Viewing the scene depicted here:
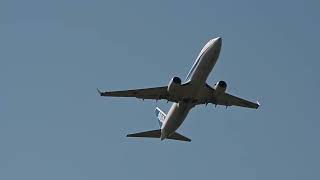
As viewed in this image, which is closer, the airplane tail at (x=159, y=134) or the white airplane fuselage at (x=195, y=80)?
the white airplane fuselage at (x=195, y=80)

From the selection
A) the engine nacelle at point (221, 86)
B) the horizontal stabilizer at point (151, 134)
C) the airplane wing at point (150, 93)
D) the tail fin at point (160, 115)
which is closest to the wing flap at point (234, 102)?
the engine nacelle at point (221, 86)

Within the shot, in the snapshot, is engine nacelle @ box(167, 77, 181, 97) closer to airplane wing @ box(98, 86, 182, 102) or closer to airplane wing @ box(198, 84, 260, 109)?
airplane wing @ box(98, 86, 182, 102)

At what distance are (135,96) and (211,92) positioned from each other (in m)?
7.44

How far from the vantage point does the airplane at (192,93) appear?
72.1 meters

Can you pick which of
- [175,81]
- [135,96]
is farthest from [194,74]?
[135,96]

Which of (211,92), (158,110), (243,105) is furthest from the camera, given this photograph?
(158,110)

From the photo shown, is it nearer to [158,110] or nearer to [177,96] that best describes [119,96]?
[177,96]

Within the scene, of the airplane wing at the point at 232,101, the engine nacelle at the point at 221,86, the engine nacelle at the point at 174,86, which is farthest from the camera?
the airplane wing at the point at 232,101

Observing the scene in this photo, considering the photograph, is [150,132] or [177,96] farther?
[150,132]

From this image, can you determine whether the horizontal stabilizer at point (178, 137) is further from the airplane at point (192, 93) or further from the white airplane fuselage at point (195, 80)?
the white airplane fuselage at point (195, 80)

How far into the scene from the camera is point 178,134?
85.8 meters

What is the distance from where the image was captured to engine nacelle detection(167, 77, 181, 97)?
7394cm

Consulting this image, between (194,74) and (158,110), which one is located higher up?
(194,74)

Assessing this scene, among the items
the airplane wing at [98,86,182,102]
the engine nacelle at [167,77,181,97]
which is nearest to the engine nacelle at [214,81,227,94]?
the airplane wing at [98,86,182,102]
